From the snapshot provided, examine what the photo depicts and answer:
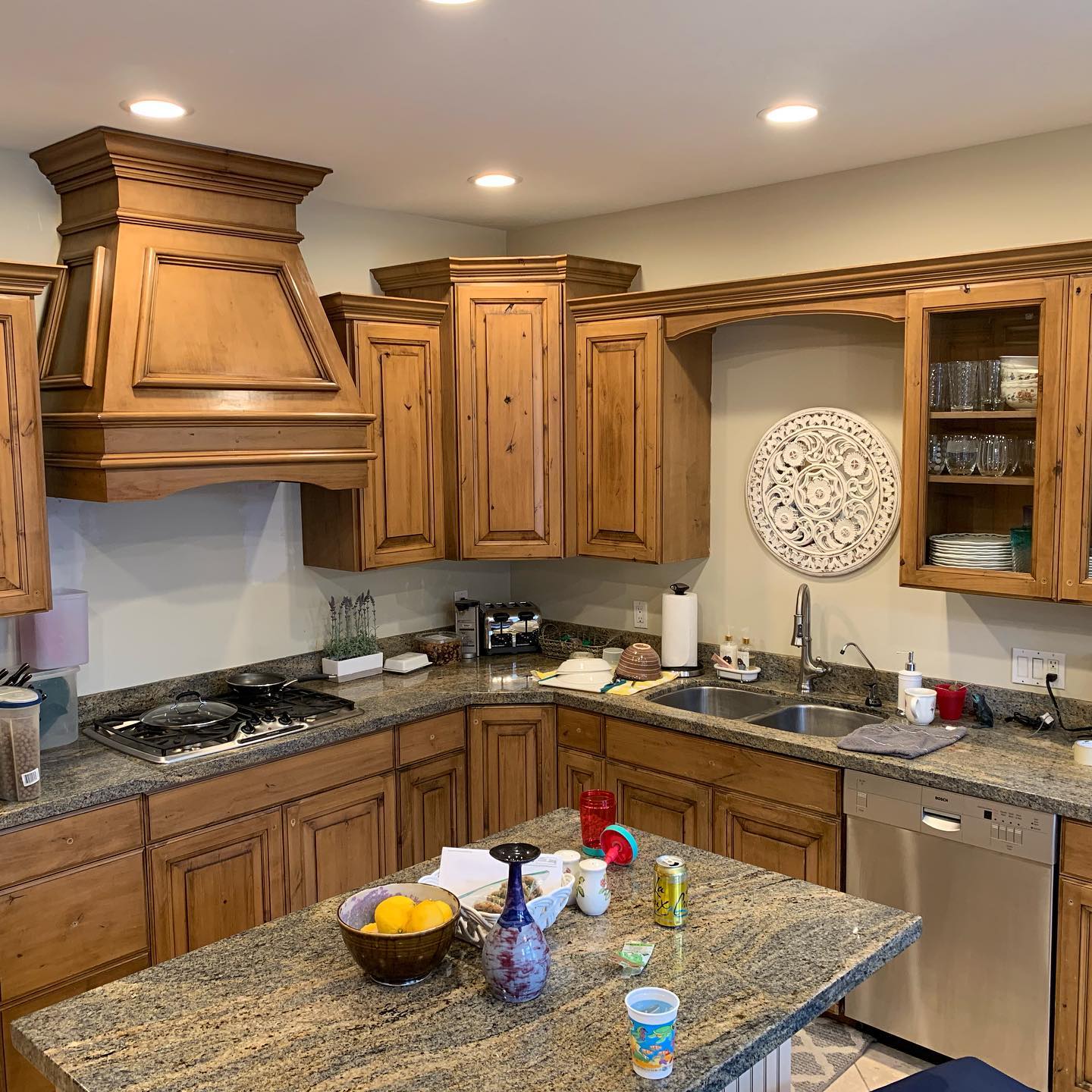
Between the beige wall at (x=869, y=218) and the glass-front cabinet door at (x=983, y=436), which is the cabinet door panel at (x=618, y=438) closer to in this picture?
the beige wall at (x=869, y=218)

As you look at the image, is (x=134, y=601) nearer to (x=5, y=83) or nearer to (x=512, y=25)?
(x=5, y=83)

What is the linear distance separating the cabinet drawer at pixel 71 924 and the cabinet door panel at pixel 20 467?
2.44ft

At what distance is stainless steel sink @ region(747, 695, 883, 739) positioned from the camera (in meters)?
3.60

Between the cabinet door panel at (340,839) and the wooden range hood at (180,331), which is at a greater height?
the wooden range hood at (180,331)

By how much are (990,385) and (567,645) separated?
6.76 feet

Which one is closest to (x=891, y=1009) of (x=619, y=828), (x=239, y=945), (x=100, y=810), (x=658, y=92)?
(x=619, y=828)

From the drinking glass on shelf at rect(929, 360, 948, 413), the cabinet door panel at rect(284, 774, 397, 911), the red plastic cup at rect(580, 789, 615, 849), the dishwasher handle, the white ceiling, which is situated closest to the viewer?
the white ceiling

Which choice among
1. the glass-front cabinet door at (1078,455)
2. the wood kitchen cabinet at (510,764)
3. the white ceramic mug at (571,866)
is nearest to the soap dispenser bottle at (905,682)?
the glass-front cabinet door at (1078,455)

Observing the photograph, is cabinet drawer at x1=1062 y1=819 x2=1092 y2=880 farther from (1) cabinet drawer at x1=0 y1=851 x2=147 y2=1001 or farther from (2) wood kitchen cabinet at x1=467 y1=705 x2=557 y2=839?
(1) cabinet drawer at x1=0 y1=851 x2=147 y2=1001

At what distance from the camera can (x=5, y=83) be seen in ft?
8.39

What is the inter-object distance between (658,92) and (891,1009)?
2.64 m

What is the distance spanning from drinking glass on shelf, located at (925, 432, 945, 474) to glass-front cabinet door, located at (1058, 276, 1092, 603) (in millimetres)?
356

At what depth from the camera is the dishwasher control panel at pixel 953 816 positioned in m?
2.76

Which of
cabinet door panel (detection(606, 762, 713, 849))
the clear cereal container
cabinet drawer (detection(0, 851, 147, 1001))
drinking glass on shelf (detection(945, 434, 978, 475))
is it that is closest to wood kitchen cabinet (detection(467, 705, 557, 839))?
cabinet door panel (detection(606, 762, 713, 849))
